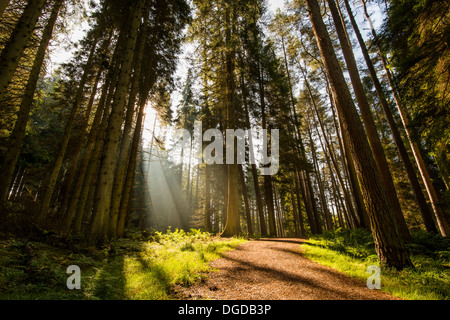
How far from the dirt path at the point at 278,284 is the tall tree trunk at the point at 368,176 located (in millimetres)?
1260

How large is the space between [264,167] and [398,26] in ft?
37.3

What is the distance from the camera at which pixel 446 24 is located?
16.1ft

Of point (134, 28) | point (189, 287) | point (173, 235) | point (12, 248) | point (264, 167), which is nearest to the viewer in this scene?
point (189, 287)

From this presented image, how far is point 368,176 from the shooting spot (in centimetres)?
443

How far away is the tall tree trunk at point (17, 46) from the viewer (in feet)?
12.4

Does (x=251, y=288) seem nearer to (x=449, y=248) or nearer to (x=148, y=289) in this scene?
(x=148, y=289)

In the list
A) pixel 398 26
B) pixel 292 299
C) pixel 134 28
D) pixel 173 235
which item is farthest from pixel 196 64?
pixel 292 299

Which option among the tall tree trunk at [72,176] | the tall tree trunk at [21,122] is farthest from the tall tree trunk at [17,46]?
the tall tree trunk at [72,176]

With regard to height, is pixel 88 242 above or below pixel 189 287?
above

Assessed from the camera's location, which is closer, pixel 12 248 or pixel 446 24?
pixel 12 248

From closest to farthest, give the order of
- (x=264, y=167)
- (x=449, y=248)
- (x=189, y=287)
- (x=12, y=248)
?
(x=189, y=287) < (x=12, y=248) < (x=449, y=248) < (x=264, y=167)

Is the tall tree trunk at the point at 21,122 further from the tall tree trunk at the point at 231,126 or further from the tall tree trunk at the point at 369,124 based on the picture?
the tall tree trunk at the point at 369,124

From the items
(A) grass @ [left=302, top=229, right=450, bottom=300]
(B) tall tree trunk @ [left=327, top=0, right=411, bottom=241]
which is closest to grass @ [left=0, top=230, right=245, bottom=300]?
(A) grass @ [left=302, top=229, right=450, bottom=300]

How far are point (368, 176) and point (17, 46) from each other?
27.9ft
